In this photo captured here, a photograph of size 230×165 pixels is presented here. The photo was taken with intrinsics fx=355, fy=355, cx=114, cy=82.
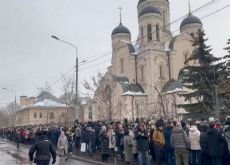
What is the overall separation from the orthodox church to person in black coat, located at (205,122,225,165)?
35.0 metres

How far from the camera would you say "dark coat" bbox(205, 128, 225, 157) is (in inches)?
414

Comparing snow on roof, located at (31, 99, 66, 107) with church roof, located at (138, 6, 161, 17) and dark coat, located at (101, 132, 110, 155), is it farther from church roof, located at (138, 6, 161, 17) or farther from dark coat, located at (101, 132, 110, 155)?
dark coat, located at (101, 132, 110, 155)

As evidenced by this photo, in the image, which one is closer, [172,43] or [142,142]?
[142,142]

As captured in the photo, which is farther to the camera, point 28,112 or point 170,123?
point 28,112

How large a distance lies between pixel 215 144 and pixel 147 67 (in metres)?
40.9

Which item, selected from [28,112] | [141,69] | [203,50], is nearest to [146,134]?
[203,50]

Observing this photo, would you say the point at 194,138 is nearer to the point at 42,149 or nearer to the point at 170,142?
the point at 170,142

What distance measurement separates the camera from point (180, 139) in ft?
37.3

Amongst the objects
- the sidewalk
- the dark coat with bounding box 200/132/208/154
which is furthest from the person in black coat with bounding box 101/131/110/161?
the dark coat with bounding box 200/132/208/154

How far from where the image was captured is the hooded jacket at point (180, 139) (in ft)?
37.1

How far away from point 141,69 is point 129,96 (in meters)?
5.78

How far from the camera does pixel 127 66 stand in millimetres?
54844

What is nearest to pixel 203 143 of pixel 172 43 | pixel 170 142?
pixel 170 142

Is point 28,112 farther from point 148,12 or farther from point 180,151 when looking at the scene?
point 180,151
